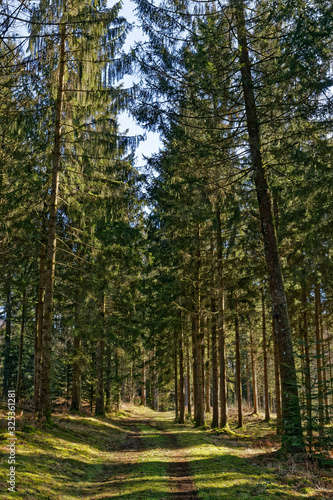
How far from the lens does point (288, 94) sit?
32.3ft

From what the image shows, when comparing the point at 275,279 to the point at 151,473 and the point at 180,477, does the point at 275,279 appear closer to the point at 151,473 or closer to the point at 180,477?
the point at 180,477

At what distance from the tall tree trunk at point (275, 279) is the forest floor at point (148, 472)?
776mm

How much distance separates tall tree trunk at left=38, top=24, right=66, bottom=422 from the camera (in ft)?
37.9

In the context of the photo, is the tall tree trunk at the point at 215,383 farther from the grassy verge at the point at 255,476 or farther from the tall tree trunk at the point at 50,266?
the tall tree trunk at the point at 50,266

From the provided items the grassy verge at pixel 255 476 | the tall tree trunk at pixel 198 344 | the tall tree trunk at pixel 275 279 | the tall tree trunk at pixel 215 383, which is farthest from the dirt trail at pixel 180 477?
the tall tree trunk at pixel 198 344

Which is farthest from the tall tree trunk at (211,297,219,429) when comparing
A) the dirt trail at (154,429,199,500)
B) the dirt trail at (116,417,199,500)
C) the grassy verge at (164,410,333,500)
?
the grassy verge at (164,410,333,500)

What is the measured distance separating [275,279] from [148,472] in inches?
239

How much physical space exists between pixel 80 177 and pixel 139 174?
2.53 meters

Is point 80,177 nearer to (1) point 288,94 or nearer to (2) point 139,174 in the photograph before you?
(2) point 139,174

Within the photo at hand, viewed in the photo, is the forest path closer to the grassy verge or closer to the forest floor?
the forest floor

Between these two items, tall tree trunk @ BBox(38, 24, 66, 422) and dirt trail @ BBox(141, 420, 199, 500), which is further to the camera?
tall tree trunk @ BBox(38, 24, 66, 422)

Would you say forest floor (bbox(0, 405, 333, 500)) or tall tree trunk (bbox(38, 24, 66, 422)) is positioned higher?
tall tree trunk (bbox(38, 24, 66, 422))

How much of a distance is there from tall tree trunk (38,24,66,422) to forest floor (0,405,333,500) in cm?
89

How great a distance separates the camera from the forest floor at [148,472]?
21.7 ft
